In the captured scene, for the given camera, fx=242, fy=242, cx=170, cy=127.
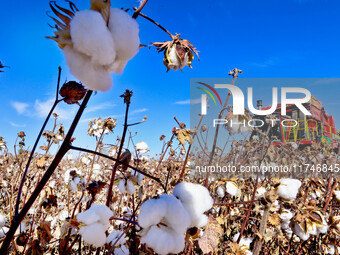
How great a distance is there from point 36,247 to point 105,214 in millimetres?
567

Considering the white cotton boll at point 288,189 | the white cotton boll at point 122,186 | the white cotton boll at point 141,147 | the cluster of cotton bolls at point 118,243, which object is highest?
the white cotton boll at point 141,147

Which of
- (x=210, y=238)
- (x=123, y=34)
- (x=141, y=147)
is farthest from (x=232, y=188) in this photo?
(x=123, y=34)

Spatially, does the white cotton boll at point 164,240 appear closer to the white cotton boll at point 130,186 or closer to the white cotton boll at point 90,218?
the white cotton boll at point 90,218

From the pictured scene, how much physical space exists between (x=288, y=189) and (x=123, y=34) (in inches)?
48.2

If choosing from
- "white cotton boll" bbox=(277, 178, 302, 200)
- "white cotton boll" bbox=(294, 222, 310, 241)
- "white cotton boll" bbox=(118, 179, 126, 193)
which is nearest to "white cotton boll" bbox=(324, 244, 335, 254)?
"white cotton boll" bbox=(294, 222, 310, 241)

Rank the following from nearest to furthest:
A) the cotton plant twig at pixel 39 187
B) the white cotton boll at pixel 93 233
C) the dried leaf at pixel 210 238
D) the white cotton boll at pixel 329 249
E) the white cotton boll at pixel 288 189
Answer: the cotton plant twig at pixel 39 187 < the white cotton boll at pixel 93 233 < the dried leaf at pixel 210 238 < the white cotton boll at pixel 288 189 < the white cotton boll at pixel 329 249

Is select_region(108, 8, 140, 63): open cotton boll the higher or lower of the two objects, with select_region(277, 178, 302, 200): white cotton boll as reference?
higher

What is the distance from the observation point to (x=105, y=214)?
0.79 meters

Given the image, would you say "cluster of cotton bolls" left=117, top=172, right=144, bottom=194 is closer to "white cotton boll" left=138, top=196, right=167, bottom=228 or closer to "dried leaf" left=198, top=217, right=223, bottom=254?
"dried leaf" left=198, top=217, right=223, bottom=254

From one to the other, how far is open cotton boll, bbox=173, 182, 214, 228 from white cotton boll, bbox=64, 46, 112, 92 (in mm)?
364

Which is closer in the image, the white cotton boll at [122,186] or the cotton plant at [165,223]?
the cotton plant at [165,223]

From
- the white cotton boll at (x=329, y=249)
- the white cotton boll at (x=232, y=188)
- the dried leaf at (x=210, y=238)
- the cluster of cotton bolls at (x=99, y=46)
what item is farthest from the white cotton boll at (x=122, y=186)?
the white cotton boll at (x=329, y=249)

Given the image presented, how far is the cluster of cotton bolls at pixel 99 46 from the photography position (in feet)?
1.56

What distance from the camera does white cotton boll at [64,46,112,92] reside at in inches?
19.3
